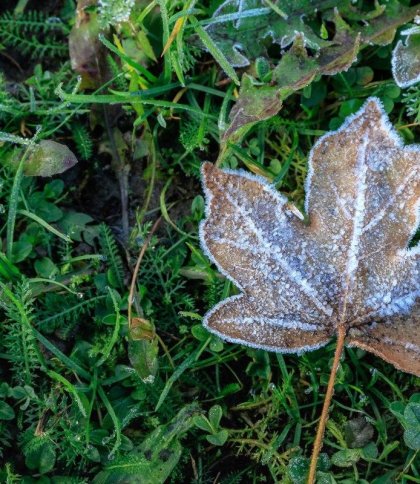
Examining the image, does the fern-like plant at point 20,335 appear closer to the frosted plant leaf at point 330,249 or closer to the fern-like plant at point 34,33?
the frosted plant leaf at point 330,249

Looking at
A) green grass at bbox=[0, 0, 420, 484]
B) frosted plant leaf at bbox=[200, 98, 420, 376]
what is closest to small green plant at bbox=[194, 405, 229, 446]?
green grass at bbox=[0, 0, 420, 484]

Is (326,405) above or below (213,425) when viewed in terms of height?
above

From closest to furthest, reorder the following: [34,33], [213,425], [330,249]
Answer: [330,249], [213,425], [34,33]

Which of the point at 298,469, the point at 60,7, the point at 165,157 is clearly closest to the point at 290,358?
the point at 298,469

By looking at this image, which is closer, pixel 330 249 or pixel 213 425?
Answer: pixel 330 249

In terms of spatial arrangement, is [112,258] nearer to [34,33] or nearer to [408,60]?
[34,33]

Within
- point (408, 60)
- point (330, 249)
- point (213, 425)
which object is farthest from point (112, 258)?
point (408, 60)

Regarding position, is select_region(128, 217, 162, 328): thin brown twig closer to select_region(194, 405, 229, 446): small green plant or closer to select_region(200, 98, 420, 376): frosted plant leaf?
select_region(200, 98, 420, 376): frosted plant leaf
